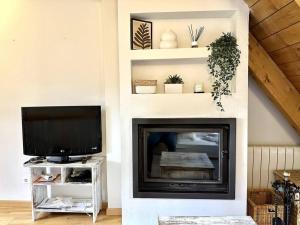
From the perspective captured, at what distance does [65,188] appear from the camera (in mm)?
3352

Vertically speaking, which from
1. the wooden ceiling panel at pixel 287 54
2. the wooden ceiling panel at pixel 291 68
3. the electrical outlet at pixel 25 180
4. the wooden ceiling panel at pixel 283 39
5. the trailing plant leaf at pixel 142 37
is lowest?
the electrical outlet at pixel 25 180

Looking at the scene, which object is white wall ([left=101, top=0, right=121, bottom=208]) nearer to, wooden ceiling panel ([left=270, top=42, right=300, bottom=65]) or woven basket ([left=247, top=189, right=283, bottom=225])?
woven basket ([left=247, top=189, right=283, bottom=225])

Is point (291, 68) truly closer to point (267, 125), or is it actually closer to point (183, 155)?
point (267, 125)

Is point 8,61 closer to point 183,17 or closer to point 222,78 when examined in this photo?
point 183,17

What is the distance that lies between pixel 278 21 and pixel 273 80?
0.79 metres

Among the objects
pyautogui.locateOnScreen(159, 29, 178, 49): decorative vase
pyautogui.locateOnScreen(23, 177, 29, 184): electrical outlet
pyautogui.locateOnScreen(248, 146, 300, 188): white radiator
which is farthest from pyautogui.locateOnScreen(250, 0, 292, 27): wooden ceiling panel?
pyautogui.locateOnScreen(23, 177, 29, 184): electrical outlet

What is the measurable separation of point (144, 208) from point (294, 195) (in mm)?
1382

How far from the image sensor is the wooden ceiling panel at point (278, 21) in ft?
6.38

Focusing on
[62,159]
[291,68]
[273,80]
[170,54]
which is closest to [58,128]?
[62,159]

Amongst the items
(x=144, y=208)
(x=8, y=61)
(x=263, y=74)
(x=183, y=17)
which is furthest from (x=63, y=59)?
(x=263, y=74)

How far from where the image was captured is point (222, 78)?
2600 mm

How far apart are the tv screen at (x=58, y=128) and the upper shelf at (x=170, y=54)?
74 centimetres

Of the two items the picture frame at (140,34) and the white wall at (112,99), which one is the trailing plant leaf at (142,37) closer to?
the picture frame at (140,34)

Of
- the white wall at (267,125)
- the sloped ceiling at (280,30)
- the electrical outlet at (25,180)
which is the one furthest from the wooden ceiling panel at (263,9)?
the electrical outlet at (25,180)
